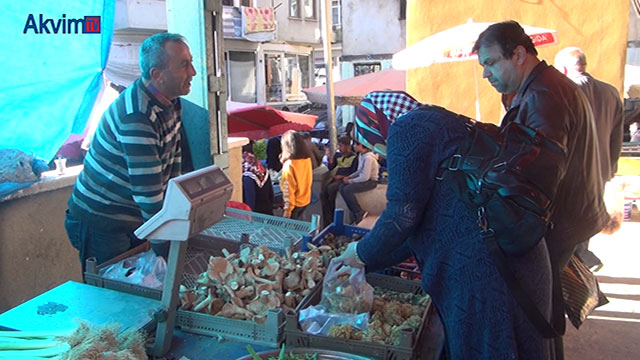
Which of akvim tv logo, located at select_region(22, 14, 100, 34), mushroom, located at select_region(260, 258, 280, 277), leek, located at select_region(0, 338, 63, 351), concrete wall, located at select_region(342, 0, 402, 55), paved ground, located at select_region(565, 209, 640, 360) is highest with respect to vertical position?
concrete wall, located at select_region(342, 0, 402, 55)

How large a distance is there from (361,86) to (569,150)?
10.2m

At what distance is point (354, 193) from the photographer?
7.19m

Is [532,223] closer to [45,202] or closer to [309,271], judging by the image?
[309,271]

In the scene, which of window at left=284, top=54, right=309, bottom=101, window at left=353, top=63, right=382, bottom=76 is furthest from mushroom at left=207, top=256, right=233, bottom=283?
window at left=284, top=54, right=309, bottom=101

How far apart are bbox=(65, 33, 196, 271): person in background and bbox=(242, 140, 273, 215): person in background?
3282mm

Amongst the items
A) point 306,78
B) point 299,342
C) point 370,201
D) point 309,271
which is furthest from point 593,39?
point 306,78

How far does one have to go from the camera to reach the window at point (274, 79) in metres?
22.8

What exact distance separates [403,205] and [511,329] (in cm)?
53

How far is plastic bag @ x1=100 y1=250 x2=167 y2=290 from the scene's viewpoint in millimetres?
2271

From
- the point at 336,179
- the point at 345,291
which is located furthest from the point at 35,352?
the point at 336,179

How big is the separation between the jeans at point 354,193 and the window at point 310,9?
62.6ft

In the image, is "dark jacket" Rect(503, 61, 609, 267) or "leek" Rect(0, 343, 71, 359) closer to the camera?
"leek" Rect(0, 343, 71, 359)

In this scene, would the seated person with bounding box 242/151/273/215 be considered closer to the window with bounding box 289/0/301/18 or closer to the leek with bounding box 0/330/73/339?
the leek with bounding box 0/330/73/339

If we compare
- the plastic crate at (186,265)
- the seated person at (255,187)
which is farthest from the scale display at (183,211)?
the seated person at (255,187)
